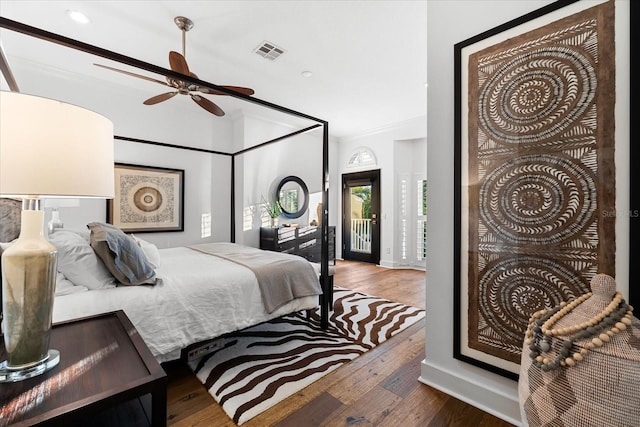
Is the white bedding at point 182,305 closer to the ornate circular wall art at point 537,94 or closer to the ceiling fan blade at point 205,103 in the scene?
the ceiling fan blade at point 205,103

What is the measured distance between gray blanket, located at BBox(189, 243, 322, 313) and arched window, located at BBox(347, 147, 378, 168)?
3.90 m

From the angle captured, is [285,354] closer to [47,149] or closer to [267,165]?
[47,149]

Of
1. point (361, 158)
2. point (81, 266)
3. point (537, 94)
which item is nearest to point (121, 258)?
point (81, 266)

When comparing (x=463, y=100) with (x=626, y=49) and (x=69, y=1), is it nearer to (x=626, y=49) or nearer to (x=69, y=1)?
(x=626, y=49)

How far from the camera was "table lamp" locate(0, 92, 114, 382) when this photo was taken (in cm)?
74

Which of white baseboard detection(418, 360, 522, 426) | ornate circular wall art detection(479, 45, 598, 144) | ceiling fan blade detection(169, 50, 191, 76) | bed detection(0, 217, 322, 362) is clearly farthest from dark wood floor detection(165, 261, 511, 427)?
ceiling fan blade detection(169, 50, 191, 76)

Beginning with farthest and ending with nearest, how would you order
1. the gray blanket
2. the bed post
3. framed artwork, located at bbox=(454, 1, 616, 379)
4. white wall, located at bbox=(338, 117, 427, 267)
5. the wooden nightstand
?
white wall, located at bbox=(338, 117, 427, 267) → the bed post → the gray blanket → framed artwork, located at bbox=(454, 1, 616, 379) → the wooden nightstand

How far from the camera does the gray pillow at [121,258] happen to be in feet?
5.63

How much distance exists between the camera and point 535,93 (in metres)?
1.36

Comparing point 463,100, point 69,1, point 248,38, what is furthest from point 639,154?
point 69,1

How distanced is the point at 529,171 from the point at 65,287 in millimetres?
2550

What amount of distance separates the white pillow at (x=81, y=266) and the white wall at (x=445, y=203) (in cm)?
197

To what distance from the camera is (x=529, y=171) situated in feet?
4.54

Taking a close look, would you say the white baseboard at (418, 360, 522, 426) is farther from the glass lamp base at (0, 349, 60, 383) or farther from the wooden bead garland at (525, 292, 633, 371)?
the glass lamp base at (0, 349, 60, 383)
